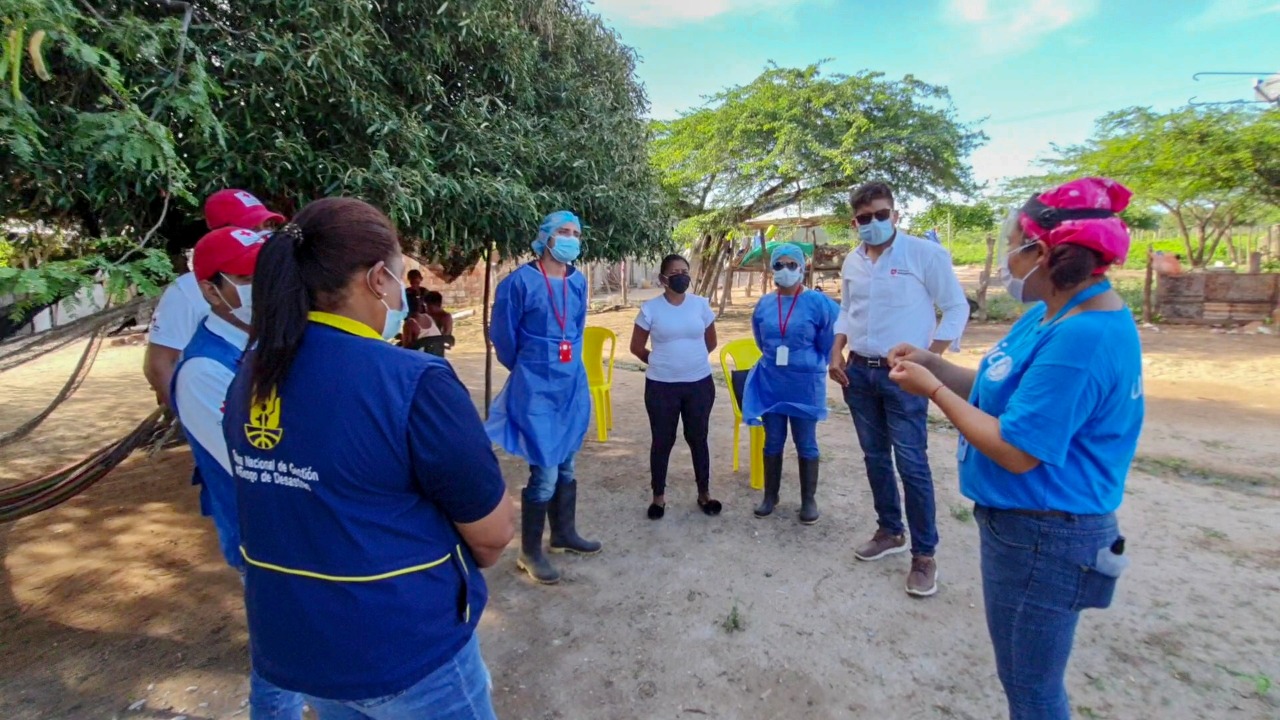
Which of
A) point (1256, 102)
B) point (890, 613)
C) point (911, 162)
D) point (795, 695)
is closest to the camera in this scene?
point (795, 695)

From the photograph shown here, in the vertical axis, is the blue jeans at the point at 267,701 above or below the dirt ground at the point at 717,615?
above

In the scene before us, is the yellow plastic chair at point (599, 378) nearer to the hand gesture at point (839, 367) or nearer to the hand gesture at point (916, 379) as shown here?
the hand gesture at point (839, 367)

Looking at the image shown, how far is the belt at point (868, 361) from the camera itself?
10.7 ft

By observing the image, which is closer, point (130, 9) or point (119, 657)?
point (130, 9)

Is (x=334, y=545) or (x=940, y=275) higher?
(x=940, y=275)

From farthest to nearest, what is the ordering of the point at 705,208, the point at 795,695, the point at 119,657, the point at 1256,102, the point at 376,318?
the point at 705,208, the point at 1256,102, the point at 119,657, the point at 795,695, the point at 376,318

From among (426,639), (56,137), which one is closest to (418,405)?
(426,639)

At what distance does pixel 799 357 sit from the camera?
158 inches

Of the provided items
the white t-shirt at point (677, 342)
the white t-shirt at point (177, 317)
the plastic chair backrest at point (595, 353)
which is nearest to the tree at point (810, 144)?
the plastic chair backrest at point (595, 353)

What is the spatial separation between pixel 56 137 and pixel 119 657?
214cm

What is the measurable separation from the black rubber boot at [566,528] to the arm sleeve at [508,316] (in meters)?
0.84

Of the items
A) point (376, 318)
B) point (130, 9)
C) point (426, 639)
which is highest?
point (130, 9)

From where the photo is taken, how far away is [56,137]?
7.72 ft

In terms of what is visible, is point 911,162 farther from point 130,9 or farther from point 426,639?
point 426,639
